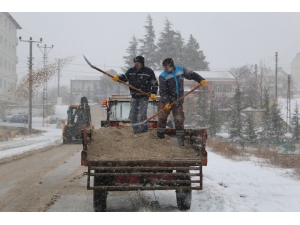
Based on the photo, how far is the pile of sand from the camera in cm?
629

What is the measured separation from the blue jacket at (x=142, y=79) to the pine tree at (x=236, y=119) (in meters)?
29.9

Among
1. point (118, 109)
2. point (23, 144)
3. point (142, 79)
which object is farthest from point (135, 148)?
point (23, 144)

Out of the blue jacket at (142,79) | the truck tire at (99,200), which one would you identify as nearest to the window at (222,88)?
the blue jacket at (142,79)

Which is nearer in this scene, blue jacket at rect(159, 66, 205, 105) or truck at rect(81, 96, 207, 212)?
truck at rect(81, 96, 207, 212)

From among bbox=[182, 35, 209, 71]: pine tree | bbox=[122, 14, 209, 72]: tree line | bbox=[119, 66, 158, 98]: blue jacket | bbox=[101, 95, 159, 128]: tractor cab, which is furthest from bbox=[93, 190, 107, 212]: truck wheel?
bbox=[182, 35, 209, 71]: pine tree

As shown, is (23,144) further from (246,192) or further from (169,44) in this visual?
(246,192)

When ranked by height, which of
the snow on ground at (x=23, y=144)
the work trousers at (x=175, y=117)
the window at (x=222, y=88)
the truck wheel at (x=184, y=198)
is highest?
the window at (x=222, y=88)

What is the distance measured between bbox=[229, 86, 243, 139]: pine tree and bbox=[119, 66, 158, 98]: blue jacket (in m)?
29.9

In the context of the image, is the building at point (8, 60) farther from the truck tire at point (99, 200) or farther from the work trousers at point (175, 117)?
the truck tire at point (99, 200)

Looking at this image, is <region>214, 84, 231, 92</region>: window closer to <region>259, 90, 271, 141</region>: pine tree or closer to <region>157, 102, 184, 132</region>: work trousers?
<region>259, 90, 271, 141</region>: pine tree

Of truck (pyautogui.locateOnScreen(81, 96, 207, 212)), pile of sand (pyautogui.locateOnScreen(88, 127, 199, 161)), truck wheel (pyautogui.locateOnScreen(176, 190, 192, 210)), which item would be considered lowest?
truck wheel (pyautogui.locateOnScreen(176, 190, 192, 210))

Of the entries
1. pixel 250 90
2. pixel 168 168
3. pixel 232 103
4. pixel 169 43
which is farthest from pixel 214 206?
pixel 250 90

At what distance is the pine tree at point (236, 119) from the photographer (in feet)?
121

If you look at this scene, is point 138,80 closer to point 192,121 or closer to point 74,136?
point 74,136
